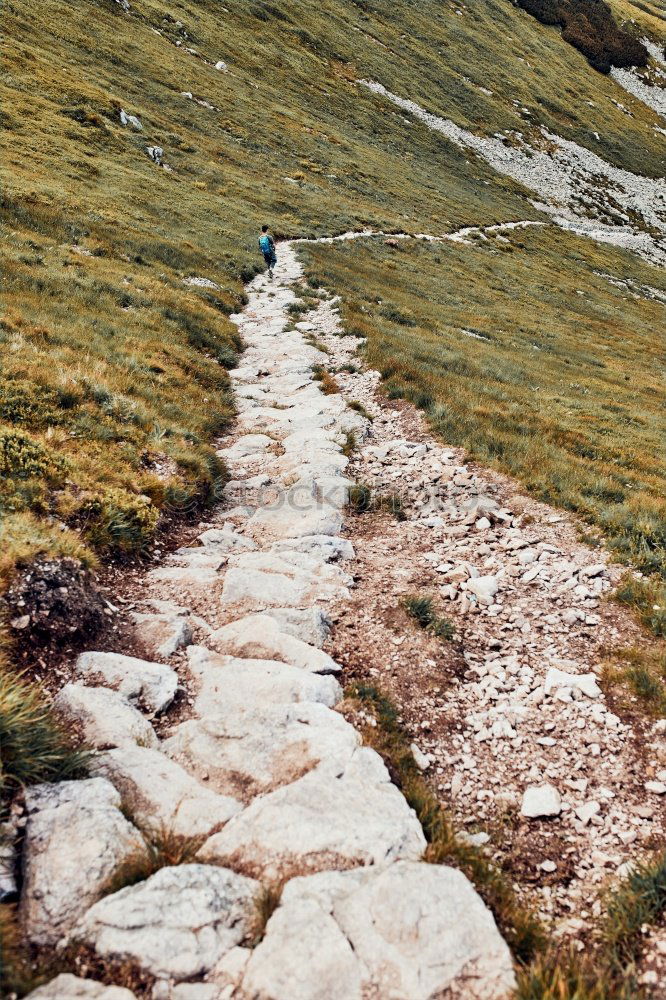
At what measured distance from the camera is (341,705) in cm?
621

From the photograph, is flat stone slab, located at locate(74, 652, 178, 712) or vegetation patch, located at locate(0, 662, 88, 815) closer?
vegetation patch, located at locate(0, 662, 88, 815)

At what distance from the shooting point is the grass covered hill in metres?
9.96

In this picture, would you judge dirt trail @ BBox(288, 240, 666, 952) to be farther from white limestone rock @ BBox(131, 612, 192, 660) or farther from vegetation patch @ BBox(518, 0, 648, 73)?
vegetation patch @ BBox(518, 0, 648, 73)

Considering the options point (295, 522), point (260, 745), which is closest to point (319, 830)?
point (260, 745)

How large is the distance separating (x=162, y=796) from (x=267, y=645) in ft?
7.80

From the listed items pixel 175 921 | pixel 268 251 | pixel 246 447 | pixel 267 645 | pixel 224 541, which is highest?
pixel 175 921

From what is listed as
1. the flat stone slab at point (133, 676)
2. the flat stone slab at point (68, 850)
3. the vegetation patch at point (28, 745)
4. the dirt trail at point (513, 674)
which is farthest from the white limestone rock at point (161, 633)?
the flat stone slab at point (68, 850)

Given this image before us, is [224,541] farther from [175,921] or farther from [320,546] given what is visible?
[175,921]

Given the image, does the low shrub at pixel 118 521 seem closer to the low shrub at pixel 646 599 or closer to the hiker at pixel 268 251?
the low shrub at pixel 646 599

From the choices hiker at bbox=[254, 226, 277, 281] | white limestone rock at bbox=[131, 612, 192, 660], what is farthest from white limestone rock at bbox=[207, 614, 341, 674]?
hiker at bbox=[254, 226, 277, 281]

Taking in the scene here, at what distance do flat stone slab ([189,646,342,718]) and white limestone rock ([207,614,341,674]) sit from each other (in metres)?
0.15

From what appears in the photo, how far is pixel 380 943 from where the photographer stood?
3732 millimetres

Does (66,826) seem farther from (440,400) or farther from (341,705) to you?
(440,400)

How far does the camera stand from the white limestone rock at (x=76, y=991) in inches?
126
